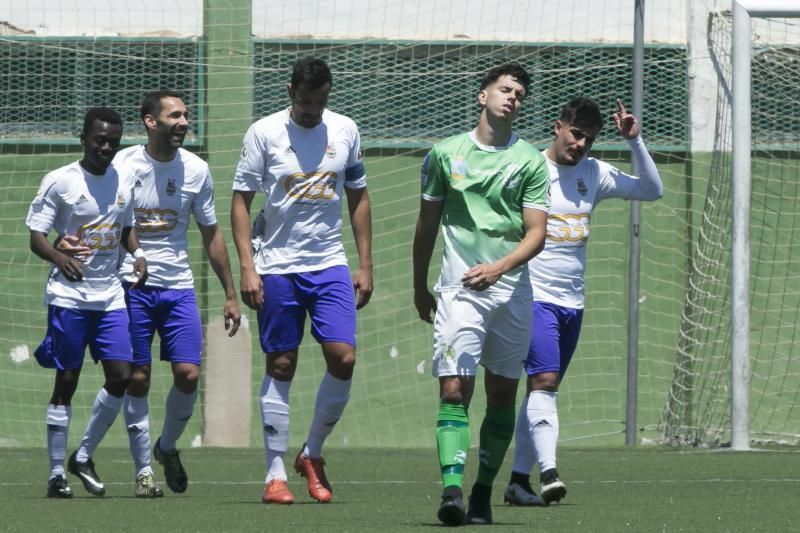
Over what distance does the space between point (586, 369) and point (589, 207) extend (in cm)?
619

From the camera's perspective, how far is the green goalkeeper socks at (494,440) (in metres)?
6.57

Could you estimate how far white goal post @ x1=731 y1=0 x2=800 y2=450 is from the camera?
11.9 metres

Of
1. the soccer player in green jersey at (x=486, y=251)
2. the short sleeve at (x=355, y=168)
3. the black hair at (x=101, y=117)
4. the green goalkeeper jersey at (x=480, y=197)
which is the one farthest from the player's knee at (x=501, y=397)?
the black hair at (x=101, y=117)

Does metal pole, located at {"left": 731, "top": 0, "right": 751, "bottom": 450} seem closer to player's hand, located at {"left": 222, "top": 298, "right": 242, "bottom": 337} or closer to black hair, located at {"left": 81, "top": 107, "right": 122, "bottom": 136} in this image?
player's hand, located at {"left": 222, "top": 298, "right": 242, "bottom": 337}

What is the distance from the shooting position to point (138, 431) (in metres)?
8.59

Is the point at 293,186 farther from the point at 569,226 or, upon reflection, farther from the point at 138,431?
the point at 138,431

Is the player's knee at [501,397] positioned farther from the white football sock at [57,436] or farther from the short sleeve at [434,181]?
the white football sock at [57,436]

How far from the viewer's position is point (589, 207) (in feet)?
26.9

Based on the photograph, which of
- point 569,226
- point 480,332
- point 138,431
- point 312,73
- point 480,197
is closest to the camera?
point 480,332

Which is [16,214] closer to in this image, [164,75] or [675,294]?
[164,75]

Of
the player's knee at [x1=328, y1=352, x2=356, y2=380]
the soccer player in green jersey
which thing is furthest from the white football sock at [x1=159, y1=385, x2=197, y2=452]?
the soccer player in green jersey

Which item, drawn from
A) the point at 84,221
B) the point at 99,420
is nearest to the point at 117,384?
the point at 99,420

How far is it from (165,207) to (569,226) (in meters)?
2.17

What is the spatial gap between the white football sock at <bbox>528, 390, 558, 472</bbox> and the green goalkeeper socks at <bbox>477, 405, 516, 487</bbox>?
0.84 meters
